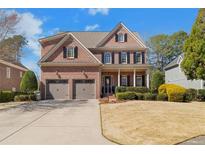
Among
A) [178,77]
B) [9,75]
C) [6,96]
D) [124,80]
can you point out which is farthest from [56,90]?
[178,77]

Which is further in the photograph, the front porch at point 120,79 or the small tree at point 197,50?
the front porch at point 120,79

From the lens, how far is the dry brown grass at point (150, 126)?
41.5 feet

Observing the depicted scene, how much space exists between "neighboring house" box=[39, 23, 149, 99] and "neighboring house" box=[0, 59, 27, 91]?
6217mm

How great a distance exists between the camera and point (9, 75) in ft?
137

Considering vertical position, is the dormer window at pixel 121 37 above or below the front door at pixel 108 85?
above

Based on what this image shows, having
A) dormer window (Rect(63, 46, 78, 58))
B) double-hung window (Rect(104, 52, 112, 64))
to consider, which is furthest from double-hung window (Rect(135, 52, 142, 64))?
dormer window (Rect(63, 46, 78, 58))

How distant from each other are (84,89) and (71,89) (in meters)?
1.38

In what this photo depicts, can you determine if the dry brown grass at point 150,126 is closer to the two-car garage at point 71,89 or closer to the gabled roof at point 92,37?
the two-car garage at point 71,89

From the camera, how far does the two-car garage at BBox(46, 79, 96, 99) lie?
33678 millimetres

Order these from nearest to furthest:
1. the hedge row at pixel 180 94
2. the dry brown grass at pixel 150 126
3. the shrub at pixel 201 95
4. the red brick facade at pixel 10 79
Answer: the dry brown grass at pixel 150 126 < the hedge row at pixel 180 94 < the shrub at pixel 201 95 < the red brick facade at pixel 10 79

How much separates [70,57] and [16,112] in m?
13.6

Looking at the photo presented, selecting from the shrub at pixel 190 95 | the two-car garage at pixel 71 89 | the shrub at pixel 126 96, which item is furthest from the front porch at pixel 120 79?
the shrub at pixel 126 96

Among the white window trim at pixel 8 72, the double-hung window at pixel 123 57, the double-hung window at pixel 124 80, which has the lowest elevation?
the double-hung window at pixel 124 80
